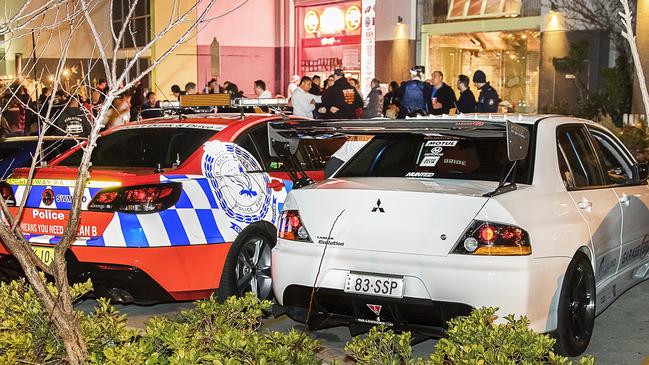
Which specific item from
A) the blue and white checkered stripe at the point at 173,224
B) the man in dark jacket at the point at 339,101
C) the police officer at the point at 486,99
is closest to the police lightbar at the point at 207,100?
the blue and white checkered stripe at the point at 173,224

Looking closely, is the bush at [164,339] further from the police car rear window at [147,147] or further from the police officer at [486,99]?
the police officer at [486,99]

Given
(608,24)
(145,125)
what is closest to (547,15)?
(608,24)

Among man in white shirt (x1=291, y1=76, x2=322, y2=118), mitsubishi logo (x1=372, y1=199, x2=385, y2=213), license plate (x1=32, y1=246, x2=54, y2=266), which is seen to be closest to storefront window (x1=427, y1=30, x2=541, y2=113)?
man in white shirt (x1=291, y1=76, x2=322, y2=118)

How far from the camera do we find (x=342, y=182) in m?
5.67

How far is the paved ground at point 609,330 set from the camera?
5.67 m

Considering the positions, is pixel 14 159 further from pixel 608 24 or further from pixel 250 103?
pixel 608 24

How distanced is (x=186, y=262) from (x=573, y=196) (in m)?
2.52

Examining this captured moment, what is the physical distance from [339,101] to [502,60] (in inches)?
253

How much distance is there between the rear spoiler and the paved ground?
1251 millimetres

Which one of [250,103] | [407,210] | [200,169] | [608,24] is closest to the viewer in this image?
[407,210]

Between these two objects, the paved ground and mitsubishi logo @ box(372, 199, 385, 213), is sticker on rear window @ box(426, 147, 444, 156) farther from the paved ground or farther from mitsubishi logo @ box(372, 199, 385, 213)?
the paved ground

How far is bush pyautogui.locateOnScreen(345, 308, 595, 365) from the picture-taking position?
344 cm

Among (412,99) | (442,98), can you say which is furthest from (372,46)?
(442,98)

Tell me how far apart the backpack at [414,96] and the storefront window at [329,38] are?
736 centimetres
